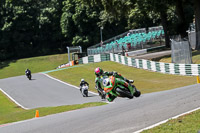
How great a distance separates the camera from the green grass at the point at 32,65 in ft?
191

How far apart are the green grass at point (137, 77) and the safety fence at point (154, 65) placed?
0.58m

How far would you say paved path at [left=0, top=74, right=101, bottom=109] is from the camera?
2347cm

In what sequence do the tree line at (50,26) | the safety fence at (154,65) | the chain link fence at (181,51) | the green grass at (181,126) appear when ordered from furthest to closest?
the tree line at (50,26)
the chain link fence at (181,51)
the safety fence at (154,65)
the green grass at (181,126)

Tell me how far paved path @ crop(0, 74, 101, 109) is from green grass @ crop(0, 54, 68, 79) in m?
20.5

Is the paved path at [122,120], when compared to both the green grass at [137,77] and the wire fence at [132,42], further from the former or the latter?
the wire fence at [132,42]

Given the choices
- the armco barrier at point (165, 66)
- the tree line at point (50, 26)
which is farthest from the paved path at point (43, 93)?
the tree line at point (50, 26)

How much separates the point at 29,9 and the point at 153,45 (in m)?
31.9

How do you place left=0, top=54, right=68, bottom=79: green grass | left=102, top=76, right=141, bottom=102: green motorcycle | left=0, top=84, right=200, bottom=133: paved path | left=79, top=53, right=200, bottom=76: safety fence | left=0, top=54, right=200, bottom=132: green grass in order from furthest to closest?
left=0, top=54, right=68, bottom=79: green grass → left=79, top=53, right=200, bottom=76: safety fence → left=0, top=54, right=200, bottom=132: green grass → left=102, top=76, right=141, bottom=102: green motorcycle → left=0, top=84, right=200, bottom=133: paved path

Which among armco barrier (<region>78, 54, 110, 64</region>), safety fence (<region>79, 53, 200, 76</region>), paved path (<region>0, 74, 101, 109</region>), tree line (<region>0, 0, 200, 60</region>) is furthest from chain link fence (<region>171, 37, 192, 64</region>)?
tree line (<region>0, 0, 200, 60</region>)

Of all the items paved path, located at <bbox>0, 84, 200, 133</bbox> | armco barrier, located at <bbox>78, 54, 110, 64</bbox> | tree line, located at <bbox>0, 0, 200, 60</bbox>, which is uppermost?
tree line, located at <bbox>0, 0, 200, 60</bbox>

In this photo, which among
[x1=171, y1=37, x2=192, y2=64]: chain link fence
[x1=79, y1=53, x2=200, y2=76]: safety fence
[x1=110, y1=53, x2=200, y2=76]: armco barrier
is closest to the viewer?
[x1=110, y1=53, x2=200, y2=76]: armco barrier

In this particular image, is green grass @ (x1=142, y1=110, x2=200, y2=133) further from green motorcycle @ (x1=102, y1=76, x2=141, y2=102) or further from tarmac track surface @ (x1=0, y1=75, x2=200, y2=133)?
green motorcycle @ (x1=102, y1=76, x2=141, y2=102)

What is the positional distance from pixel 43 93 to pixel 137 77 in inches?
333

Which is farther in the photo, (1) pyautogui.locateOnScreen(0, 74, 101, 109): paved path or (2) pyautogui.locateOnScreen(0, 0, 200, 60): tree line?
(2) pyautogui.locateOnScreen(0, 0, 200, 60): tree line
